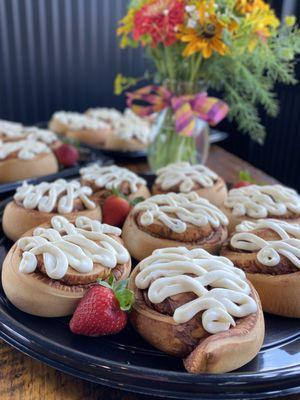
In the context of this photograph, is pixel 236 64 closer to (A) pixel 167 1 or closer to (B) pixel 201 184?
(A) pixel 167 1

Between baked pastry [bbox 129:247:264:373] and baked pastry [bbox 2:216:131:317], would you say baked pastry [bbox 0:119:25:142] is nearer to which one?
baked pastry [bbox 2:216:131:317]

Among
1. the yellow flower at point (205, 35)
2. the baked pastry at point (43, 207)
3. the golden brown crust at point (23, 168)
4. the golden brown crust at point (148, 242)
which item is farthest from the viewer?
the golden brown crust at point (23, 168)

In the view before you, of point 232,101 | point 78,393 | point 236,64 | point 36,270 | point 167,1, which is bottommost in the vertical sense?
point 78,393

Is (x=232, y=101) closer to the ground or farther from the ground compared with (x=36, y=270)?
farther from the ground

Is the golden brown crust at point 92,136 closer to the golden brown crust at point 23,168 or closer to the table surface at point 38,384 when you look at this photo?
the golden brown crust at point 23,168

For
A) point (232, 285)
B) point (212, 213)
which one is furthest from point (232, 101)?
point (232, 285)

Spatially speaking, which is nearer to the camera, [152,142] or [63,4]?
[152,142]

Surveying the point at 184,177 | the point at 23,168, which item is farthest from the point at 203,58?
the point at 23,168

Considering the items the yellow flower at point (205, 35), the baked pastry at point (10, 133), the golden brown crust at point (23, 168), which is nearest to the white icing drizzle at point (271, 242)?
the yellow flower at point (205, 35)
